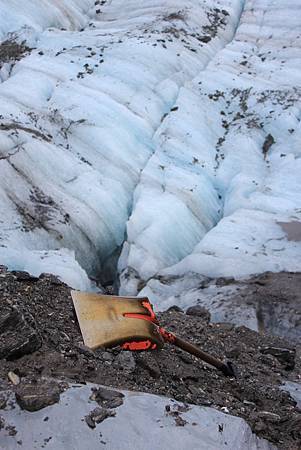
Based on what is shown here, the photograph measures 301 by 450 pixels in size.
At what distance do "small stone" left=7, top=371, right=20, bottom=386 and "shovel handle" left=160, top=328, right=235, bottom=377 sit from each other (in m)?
1.43

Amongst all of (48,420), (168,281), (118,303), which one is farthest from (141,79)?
(48,420)

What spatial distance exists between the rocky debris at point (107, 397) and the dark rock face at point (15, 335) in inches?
22.4

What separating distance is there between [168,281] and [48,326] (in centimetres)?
370

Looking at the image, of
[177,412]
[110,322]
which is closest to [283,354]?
[110,322]

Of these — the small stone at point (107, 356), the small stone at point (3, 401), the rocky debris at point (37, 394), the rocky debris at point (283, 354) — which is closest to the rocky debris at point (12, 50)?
the rocky debris at point (283, 354)

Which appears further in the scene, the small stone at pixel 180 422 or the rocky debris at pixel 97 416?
the small stone at pixel 180 422

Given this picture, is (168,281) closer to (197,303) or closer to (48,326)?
(197,303)

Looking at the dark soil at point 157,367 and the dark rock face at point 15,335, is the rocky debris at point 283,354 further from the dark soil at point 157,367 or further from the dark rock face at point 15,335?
the dark rock face at point 15,335

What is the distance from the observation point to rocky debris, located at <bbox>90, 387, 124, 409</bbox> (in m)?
3.10

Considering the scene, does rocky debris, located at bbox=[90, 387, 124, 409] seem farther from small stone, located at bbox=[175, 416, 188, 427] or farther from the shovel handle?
the shovel handle

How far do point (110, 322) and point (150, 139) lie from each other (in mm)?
6380

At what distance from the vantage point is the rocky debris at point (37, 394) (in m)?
2.91

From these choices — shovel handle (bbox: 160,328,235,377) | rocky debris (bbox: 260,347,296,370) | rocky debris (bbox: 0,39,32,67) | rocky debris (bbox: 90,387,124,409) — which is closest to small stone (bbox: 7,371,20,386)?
rocky debris (bbox: 90,387,124,409)

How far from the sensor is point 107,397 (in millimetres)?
3145
